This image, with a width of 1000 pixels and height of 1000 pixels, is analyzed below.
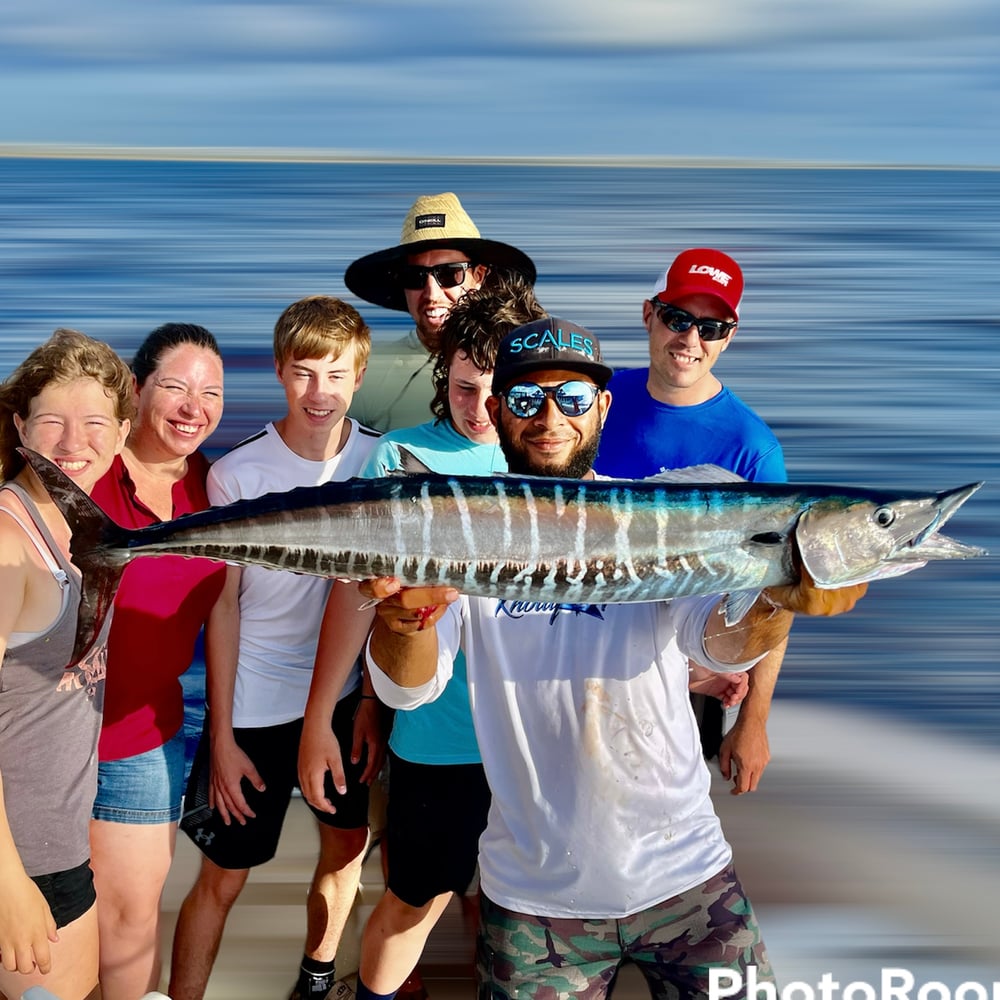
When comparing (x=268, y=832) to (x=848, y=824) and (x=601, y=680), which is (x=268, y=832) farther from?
(x=848, y=824)

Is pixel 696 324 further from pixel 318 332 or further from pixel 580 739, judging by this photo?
pixel 580 739

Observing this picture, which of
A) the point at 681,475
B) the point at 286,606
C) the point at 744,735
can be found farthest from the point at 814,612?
the point at 286,606

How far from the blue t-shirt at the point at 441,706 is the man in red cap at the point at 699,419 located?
70 cm

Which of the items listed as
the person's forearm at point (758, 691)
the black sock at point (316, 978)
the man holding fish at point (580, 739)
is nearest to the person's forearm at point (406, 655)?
the man holding fish at point (580, 739)

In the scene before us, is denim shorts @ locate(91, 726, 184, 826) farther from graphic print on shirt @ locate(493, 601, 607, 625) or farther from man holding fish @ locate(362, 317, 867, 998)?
graphic print on shirt @ locate(493, 601, 607, 625)

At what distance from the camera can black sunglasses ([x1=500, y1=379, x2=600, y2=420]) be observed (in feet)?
10.7

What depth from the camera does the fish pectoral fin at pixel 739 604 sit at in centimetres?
302

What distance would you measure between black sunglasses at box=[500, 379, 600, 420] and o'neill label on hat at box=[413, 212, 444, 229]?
233 cm

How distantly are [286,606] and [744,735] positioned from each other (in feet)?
5.73

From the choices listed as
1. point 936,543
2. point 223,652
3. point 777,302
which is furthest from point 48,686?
point 777,302

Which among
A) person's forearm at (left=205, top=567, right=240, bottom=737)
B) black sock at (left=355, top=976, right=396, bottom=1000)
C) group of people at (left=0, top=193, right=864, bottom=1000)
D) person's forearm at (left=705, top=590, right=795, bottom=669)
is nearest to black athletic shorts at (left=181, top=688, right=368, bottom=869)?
group of people at (left=0, top=193, right=864, bottom=1000)

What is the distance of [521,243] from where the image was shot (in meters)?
33.8

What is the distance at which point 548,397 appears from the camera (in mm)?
3248

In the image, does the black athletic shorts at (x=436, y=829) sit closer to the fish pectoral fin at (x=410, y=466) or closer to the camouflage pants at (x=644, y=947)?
the camouflage pants at (x=644, y=947)
